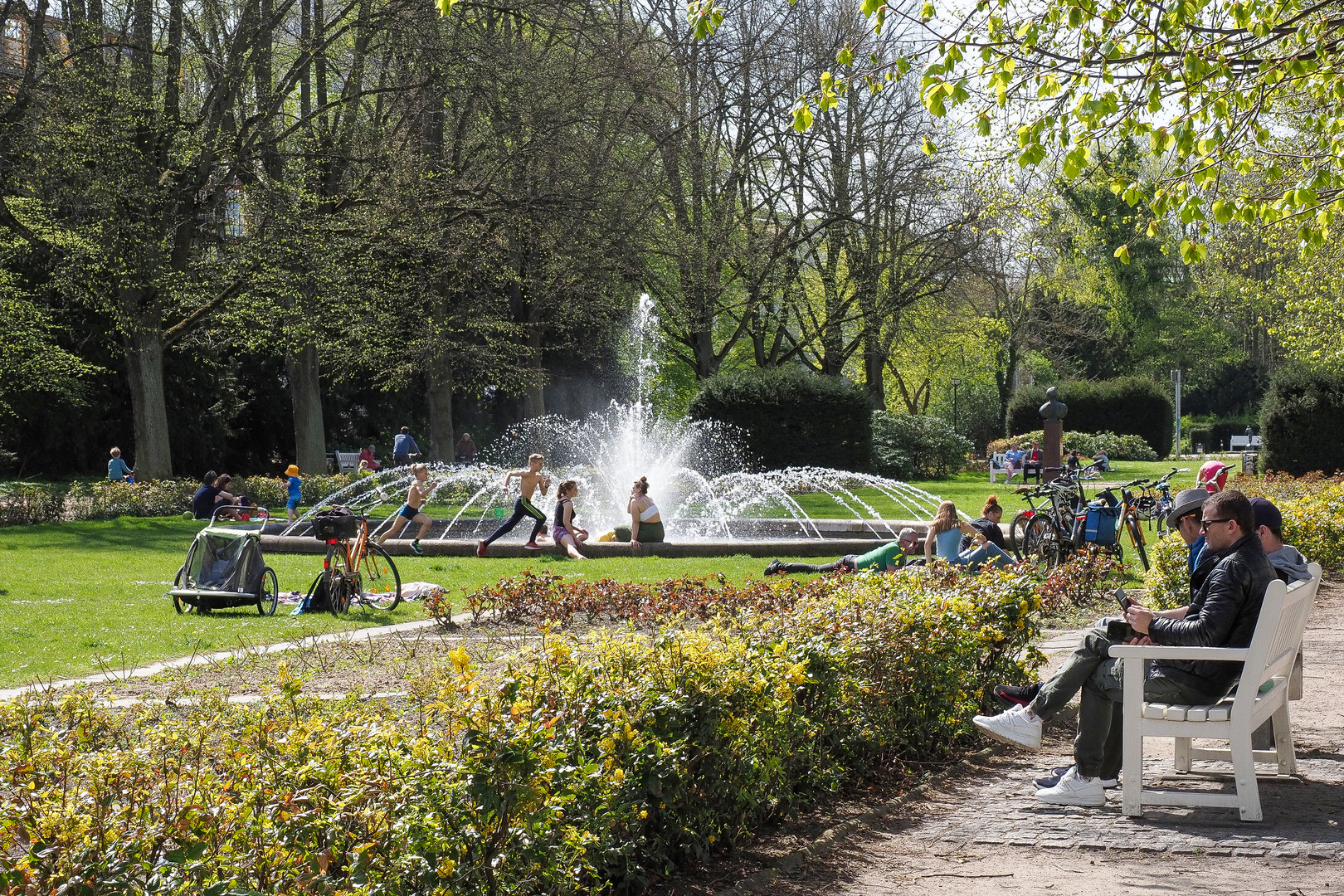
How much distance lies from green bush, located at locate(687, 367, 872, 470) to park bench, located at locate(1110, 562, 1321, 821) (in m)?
25.4

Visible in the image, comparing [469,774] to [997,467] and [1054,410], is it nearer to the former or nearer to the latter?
[1054,410]

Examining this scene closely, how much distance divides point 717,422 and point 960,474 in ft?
28.1

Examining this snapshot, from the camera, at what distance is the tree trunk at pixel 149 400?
24.9 m

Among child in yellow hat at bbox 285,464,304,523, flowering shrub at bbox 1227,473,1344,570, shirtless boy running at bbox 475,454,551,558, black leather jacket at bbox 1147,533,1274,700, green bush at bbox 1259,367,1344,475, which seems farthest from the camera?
green bush at bbox 1259,367,1344,475

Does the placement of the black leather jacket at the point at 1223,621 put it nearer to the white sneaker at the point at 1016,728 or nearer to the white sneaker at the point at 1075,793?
the white sneaker at the point at 1075,793

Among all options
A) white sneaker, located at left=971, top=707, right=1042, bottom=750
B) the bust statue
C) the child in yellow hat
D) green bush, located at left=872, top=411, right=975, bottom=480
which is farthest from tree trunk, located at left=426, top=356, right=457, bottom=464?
white sneaker, located at left=971, top=707, right=1042, bottom=750

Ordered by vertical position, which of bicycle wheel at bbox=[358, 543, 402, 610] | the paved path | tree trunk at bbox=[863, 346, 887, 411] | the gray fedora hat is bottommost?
the paved path

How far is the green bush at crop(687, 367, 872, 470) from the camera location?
3072cm

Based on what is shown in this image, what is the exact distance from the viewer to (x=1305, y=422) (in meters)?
27.4

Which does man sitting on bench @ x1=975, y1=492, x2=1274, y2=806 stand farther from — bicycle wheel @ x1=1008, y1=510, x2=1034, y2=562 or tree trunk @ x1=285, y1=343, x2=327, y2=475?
tree trunk @ x1=285, y1=343, x2=327, y2=475

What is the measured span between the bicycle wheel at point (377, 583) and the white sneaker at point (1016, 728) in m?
7.51

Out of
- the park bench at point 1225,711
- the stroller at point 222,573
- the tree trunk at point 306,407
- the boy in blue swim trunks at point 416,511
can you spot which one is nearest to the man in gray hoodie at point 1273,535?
the park bench at point 1225,711

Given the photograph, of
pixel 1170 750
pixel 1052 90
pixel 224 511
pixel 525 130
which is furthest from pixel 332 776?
pixel 525 130

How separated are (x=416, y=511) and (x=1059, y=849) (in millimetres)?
13141
